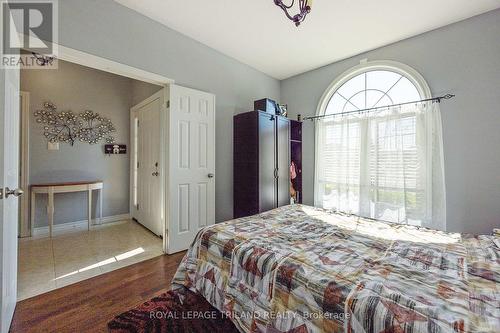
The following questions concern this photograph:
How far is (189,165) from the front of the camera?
2752mm

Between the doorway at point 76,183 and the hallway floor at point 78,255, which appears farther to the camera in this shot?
the doorway at point 76,183

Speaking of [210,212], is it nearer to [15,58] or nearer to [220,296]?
[220,296]

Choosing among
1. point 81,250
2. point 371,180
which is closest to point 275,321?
point 371,180

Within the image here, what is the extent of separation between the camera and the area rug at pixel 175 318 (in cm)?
143

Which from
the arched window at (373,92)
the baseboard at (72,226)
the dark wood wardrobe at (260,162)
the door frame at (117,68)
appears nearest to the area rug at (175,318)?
the door frame at (117,68)

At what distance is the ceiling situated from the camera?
2186mm

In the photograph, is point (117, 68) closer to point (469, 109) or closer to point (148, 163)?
point (148, 163)

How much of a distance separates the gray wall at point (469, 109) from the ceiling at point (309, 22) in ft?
0.64

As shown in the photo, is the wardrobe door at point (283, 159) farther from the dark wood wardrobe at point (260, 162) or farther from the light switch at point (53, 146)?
the light switch at point (53, 146)

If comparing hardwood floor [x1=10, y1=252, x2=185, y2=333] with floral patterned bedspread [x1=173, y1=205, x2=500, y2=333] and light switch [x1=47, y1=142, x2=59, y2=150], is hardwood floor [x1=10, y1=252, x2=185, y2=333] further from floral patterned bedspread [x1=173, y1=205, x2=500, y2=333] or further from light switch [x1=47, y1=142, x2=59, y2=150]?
light switch [x1=47, y1=142, x2=59, y2=150]

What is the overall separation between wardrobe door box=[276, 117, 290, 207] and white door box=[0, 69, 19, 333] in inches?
107

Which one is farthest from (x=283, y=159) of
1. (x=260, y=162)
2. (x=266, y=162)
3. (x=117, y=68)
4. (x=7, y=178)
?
(x=7, y=178)

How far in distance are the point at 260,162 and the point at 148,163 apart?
1.87 m

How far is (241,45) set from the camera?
3004 mm
